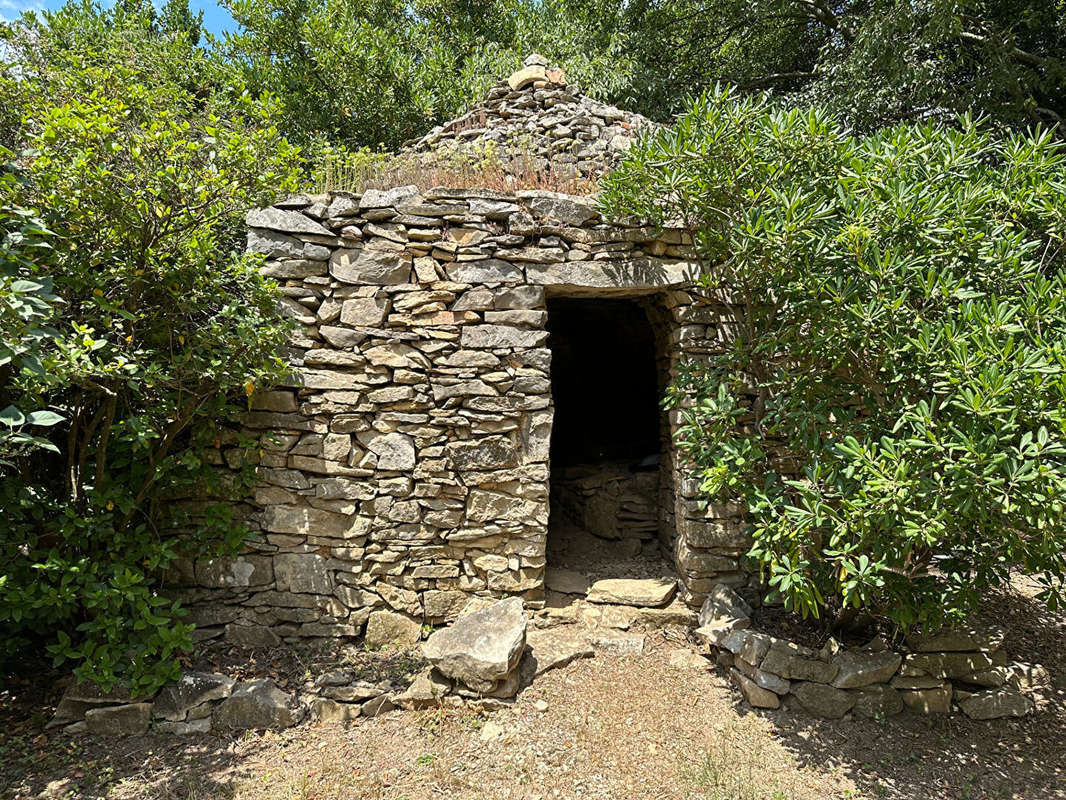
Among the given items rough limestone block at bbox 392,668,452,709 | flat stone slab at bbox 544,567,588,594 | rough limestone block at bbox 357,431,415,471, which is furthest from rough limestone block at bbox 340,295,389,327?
flat stone slab at bbox 544,567,588,594

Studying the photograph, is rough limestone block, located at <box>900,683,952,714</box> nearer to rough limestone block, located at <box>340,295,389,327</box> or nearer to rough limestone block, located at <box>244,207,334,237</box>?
rough limestone block, located at <box>340,295,389,327</box>

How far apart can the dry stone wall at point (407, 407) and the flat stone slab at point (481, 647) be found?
474 millimetres

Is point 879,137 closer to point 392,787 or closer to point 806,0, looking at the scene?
point 392,787

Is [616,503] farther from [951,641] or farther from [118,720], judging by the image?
[118,720]

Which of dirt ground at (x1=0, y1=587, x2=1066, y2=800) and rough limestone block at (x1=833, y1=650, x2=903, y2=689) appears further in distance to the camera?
rough limestone block at (x1=833, y1=650, x2=903, y2=689)

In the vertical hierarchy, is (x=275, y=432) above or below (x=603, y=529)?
above

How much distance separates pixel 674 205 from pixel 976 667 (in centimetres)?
329

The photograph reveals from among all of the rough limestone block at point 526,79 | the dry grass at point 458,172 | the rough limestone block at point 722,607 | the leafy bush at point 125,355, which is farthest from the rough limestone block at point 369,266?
the rough limestone block at point 526,79

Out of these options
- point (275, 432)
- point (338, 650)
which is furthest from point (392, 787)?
point (275, 432)

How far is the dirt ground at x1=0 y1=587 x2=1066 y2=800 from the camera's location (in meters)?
2.99

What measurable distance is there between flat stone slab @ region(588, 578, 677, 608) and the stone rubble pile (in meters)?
0.90

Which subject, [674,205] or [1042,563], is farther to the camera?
[674,205]

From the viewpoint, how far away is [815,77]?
349 inches

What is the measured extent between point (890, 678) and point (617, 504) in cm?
269
